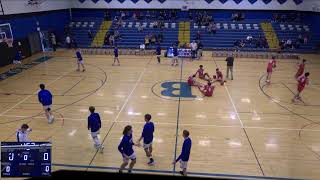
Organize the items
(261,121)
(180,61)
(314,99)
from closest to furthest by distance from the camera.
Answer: (261,121) → (314,99) → (180,61)

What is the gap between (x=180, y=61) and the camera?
24.7 meters

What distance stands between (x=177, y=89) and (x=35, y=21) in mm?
17246

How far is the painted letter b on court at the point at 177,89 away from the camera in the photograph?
1608 centimetres

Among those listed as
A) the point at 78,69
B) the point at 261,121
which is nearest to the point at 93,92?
the point at 78,69

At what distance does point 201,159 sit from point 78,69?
14229 millimetres

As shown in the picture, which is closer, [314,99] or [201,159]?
[201,159]

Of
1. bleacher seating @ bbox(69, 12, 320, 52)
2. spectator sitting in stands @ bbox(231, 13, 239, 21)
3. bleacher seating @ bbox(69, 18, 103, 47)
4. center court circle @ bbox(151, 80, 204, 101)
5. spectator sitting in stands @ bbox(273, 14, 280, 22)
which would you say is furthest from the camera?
spectator sitting in stands @ bbox(231, 13, 239, 21)

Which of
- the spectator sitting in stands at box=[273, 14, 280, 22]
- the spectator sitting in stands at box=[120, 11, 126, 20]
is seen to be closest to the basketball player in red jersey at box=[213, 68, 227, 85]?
the spectator sitting in stands at box=[273, 14, 280, 22]

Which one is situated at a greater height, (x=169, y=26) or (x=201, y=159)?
(x=169, y=26)

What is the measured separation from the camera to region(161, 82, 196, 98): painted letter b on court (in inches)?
633

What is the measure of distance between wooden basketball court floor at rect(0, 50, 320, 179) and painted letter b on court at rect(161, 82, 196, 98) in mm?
399

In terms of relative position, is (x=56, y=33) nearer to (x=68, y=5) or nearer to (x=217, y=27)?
(x=68, y=5)

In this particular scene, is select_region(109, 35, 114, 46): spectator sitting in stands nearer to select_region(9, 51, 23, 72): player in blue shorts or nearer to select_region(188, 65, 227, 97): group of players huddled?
select_region(9, 51, 23, 72): player in blue shorts
